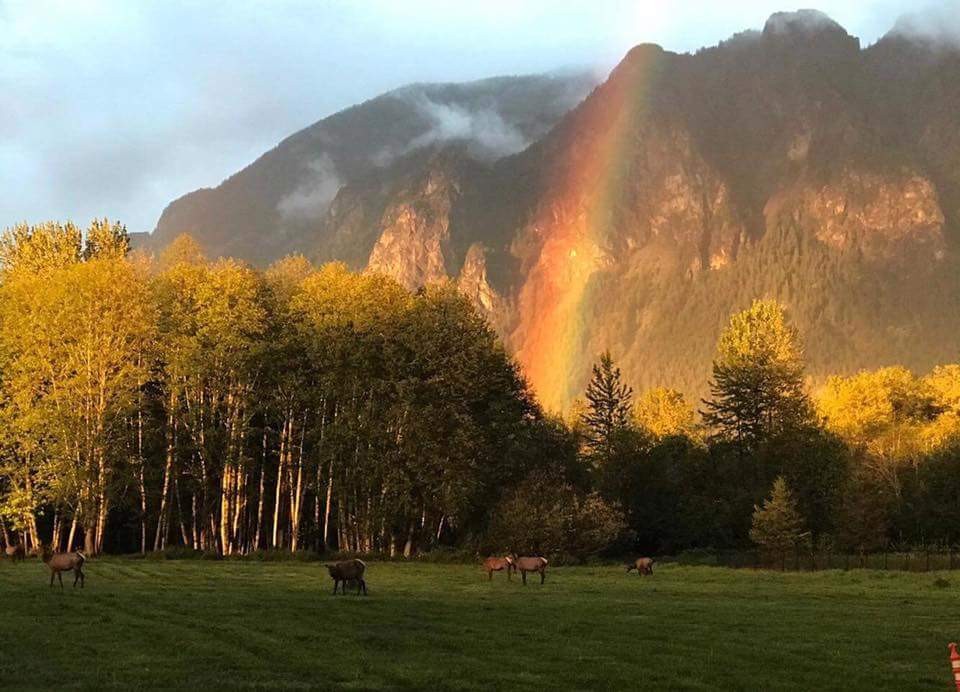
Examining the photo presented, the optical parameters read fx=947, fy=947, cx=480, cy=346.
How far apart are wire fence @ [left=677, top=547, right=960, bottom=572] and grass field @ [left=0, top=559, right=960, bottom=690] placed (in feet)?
62.5

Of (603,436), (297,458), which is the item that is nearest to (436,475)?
(297,458)

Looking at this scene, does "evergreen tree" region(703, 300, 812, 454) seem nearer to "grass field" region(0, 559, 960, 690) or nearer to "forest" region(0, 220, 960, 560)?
"forest" region(0, 220, 960, 560)

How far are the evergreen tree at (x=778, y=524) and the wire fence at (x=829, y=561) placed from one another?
4.40 ft

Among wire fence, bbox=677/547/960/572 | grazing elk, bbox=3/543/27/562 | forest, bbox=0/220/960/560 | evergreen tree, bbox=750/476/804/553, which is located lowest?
wire fence, bbox=677/547/960/572

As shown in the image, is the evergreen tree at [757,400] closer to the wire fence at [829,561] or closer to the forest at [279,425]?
the forest at [279,425]

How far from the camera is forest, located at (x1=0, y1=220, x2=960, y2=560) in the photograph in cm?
6231

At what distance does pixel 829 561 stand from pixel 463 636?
45465 millimetres

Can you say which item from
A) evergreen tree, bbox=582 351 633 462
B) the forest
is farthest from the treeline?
evergreen tree, bbox=582 351 633 462

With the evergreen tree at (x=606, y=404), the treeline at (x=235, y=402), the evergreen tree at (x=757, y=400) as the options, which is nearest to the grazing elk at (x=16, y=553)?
the treeline at (x=235, y=402)

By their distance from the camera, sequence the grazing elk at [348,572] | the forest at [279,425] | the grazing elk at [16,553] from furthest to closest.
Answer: the forest at [279,425] → the grazing elk at [16,553] → the grazing elk at [348,572]

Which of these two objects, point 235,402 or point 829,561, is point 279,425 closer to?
point 235,402

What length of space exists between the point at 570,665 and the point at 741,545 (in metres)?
69.7

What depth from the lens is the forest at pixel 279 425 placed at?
204 ft

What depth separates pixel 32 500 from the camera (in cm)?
6000
